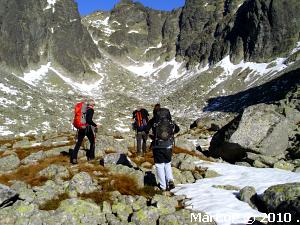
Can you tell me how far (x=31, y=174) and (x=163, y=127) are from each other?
6263 mm

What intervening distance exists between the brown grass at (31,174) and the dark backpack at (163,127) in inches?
185

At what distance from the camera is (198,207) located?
39.3 ft

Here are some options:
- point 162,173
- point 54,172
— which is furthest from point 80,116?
point 162,173

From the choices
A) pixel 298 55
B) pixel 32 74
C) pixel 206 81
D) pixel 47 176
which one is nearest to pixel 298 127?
pixel 47 176

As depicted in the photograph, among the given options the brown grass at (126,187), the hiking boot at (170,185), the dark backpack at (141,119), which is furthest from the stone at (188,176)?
the dark backpack at (141,119)

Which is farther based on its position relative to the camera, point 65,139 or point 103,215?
point 65,139

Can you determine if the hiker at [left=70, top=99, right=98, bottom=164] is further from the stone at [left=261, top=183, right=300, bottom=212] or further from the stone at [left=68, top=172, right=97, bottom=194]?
the stone at [left=261, top=183, right=300, bottom=212]

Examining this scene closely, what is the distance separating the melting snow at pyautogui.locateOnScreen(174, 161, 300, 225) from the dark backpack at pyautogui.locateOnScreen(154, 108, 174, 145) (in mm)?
2054

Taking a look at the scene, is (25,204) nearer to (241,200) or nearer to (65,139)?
(241,200)

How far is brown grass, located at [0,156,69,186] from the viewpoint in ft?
49.1

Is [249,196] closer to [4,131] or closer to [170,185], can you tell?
[170,185]

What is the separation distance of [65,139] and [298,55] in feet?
496

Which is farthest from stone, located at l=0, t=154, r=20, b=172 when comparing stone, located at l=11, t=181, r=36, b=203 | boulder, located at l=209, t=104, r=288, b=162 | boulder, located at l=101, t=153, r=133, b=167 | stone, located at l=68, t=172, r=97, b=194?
boulder, located at l=209, t=104, r=288, b=162

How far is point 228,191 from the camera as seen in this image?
13.8 m
